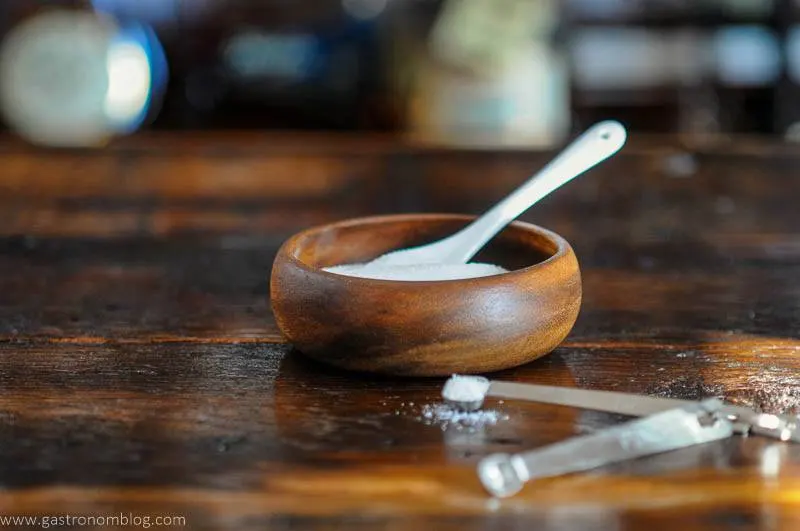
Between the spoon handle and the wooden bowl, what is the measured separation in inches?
3.2

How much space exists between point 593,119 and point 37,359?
2460 millimetres

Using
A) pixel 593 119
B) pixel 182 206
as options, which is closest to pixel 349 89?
pixel 593 119

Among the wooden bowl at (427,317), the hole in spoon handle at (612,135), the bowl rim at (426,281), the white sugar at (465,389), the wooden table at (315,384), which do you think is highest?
the hole in spoon handle at (612,135)

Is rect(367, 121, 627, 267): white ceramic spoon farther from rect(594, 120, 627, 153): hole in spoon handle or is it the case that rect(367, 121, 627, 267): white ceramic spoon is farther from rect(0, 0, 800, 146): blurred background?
rect(0, 0, 800, 146): blurred background

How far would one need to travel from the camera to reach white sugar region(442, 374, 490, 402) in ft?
1.60

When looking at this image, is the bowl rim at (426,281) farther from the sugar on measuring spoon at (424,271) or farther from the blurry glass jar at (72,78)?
the blurry glass jar at (72,78)

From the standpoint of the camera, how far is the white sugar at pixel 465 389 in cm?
49

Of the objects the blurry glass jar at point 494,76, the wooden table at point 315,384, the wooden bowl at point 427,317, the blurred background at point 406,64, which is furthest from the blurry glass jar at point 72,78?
the wooden bowl at point 427,317

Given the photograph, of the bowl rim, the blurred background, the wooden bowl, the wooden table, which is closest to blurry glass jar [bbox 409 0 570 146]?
the blurred background

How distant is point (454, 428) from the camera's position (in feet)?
1.53

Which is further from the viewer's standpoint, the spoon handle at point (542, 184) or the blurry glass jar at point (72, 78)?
the blurry glass jar at point (72, 78)

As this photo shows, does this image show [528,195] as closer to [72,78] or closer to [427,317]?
[427,317]

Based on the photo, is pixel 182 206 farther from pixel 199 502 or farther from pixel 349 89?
pixel 349 89

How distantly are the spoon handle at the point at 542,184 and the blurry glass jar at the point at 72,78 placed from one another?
1.76 m
